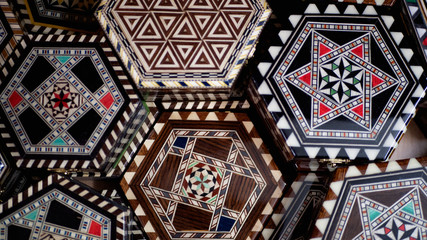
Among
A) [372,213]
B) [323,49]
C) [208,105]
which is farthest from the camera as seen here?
[208,105]

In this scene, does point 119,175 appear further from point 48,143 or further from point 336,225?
point 336,225

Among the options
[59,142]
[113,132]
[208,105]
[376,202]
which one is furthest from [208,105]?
[376,202]

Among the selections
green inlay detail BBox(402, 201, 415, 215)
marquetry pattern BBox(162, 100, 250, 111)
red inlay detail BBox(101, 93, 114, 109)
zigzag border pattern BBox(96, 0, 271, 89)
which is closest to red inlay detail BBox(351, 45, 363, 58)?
zigzag border pattern BBox(96, 0, 271, 89)

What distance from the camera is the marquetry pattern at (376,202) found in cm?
129

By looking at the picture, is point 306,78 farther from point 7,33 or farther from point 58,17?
point 7,33

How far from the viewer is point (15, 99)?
4.74 feet

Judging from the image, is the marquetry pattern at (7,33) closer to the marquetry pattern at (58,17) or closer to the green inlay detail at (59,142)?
the marquetry pattern at (58,17)

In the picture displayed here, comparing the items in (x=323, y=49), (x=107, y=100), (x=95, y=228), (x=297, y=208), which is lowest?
(x=95, y=228)

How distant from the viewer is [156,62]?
4.59 ft

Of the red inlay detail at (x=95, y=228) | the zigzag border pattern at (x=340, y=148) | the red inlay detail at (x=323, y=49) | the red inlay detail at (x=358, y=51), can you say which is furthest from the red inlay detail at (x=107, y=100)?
the red inlay detail at (x=358, y=51)

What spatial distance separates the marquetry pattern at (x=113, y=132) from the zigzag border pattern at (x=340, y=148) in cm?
48

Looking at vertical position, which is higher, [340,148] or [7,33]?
[7,33]

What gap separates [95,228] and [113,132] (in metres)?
0.37

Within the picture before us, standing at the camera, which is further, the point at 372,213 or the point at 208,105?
the point at 208,105
